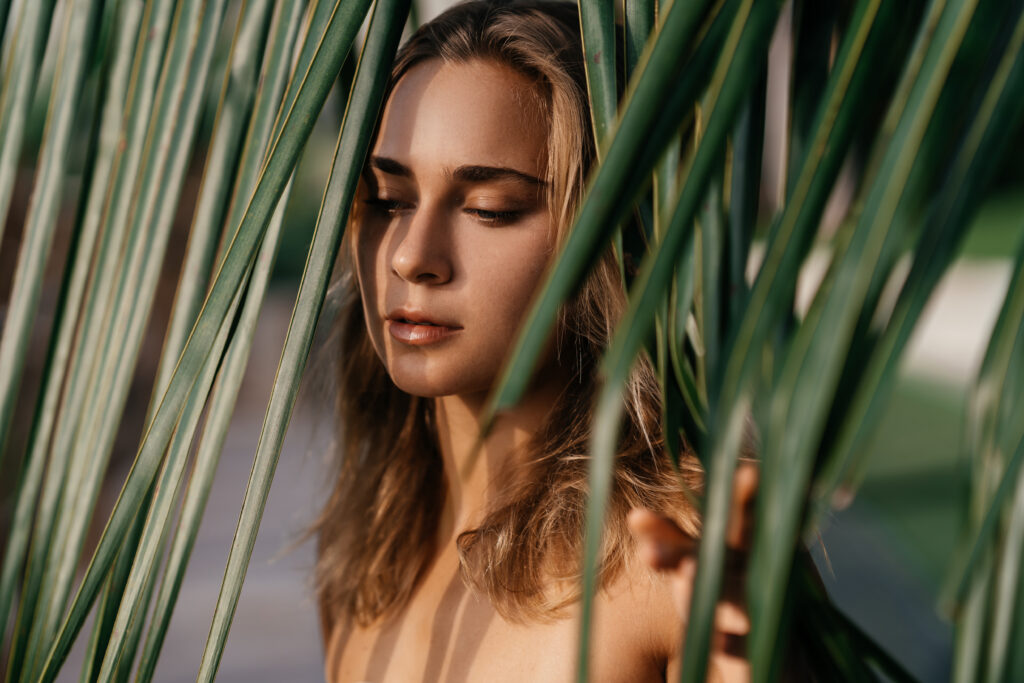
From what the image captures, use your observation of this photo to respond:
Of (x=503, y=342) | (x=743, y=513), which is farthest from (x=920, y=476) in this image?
(x=743, y=513)

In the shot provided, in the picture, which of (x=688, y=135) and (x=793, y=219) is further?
(x=688, y=135)

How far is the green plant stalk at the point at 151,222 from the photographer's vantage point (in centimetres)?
52

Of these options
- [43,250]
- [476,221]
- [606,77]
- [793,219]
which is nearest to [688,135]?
[606,77]

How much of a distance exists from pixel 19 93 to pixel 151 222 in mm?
154

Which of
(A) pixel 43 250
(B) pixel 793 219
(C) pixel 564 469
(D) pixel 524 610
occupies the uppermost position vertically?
(B) pixel 793 219

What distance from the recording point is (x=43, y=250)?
574 millimetres

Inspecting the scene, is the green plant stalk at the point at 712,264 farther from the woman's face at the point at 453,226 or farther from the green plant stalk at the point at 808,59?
the woman's face at the point at 453,226

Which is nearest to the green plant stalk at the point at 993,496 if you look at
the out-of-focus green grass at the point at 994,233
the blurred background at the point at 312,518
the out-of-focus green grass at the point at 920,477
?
the blurred background at the point at 312,518

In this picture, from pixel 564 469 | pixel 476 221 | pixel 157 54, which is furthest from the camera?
pixel 564 469

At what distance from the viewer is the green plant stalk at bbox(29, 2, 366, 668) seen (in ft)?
1.36

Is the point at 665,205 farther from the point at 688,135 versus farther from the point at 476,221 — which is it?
the point at 476,221

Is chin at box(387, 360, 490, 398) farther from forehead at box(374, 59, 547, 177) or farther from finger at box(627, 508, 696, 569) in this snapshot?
finger at box(627, 508, 696, 569)

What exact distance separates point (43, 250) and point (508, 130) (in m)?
0.36

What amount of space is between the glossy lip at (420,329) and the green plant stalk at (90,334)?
24 centimetres
